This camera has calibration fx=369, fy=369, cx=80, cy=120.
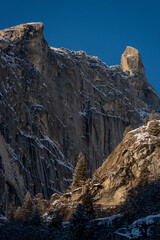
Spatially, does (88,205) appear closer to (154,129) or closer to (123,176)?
(123,176)

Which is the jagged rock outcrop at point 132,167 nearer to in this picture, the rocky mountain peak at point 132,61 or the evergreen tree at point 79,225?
the evergreen tree at point 79,225

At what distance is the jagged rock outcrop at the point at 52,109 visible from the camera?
79188mm

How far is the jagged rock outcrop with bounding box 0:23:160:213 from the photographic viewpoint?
79.2 metres

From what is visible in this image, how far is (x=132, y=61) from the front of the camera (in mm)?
188125

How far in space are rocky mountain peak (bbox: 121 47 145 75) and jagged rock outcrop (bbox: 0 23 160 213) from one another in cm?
3653

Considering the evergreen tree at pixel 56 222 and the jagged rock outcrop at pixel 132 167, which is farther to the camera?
the jagged rock outcrop at pixel 132 167

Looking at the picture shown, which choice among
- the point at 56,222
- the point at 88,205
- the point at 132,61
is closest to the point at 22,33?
the point at 56,222

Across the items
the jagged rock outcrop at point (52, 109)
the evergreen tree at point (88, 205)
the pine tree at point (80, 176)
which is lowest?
the evergreen tree at point (88, 205)

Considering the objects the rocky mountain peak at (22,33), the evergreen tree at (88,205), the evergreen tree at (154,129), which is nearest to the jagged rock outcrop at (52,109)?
the rocky mountain peak at (22,33)

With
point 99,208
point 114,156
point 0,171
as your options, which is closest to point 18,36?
point 0,171

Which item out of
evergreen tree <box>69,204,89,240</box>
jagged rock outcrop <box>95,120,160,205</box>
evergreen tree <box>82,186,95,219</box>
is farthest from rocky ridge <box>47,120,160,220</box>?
evergreen tree <box>69,204,89,240</box>

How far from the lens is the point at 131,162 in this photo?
45.2 meters

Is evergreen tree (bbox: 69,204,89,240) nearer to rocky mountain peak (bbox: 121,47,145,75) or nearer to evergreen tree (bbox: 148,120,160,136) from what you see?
evergreen tree (bbox: 148,120,160,136)

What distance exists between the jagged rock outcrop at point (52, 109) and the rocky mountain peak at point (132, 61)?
1438 inches
